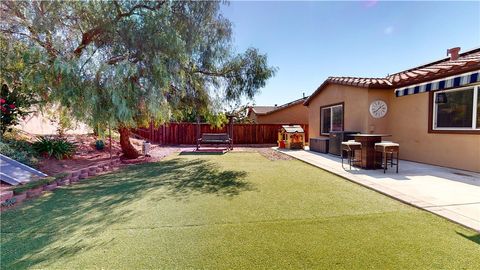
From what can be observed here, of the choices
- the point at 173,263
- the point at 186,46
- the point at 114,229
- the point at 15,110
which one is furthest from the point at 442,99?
the point at 15,110

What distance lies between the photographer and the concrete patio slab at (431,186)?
3.88 m

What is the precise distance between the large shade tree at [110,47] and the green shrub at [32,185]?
1702 mm

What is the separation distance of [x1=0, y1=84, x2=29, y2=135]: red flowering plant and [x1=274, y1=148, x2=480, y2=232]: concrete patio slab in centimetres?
1053

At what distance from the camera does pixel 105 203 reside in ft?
15.2

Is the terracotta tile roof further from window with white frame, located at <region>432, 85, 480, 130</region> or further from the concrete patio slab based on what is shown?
the concrete patio slab

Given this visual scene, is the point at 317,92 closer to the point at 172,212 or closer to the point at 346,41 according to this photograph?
the point at 346,41

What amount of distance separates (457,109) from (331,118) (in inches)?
232

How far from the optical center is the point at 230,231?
3336 millimetres

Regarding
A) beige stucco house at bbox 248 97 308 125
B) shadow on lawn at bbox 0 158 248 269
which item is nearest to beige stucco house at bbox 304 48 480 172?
shadow on lawn at bbox 0 158 248 269

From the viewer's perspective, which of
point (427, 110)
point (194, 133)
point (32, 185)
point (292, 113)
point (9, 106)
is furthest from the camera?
point (292, 113)

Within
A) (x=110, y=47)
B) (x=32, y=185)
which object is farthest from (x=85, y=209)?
(x=110, y=47)

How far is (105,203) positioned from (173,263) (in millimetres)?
2816

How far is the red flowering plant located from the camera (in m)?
7.48

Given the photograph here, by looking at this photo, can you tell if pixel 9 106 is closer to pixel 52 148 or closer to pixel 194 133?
pixel 52 148
